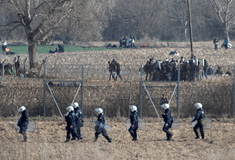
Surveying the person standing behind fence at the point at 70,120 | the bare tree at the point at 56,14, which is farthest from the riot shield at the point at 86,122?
the bare tree at the point at 56,14

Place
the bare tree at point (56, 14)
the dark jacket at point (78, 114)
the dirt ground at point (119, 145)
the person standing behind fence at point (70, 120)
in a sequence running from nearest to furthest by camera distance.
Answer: the dirt ground at point (119, 145), the person standing behind fence at point (70, 120), the dark jacket at point (78, 114), the bare tree at point (56, 14)

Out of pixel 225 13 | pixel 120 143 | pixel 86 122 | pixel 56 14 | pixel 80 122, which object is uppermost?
pixel 225 13

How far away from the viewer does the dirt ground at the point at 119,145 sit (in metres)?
8.57

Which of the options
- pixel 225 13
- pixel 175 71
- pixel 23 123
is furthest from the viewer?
pixel 225 13

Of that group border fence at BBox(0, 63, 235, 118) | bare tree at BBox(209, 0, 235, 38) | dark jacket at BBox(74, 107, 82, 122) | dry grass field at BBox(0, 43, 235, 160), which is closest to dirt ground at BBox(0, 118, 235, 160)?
dry grass field at BBox(0, 43, 235, 160)

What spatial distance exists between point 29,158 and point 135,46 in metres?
36.4

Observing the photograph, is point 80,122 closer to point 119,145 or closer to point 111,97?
point 119,145

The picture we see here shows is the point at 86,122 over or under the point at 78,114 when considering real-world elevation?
under

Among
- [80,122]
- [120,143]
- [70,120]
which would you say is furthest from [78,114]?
[120,143]

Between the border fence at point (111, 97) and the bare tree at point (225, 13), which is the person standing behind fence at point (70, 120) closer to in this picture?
the border fence at point (111, 97)

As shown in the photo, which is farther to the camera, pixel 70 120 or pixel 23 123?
pixel 23 123

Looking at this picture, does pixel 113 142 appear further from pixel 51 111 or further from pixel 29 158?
pixel 51 111

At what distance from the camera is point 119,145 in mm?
9742

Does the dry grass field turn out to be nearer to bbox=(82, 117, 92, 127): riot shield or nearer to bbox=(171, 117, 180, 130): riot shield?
bbox=(171, 117, 180, 130): riot shield
